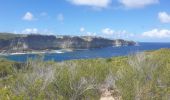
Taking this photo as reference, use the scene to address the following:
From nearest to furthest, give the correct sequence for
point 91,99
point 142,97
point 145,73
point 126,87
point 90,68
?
point 142,97 < point 126,87 < point 91,99 < point 145,73 < point 90,68

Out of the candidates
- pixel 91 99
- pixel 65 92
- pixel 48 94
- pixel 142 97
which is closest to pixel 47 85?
pixel 48 94

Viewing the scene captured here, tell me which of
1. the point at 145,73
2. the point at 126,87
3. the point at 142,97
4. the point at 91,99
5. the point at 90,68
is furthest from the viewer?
the point at 90,68

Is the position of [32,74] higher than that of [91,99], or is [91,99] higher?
[32,74]

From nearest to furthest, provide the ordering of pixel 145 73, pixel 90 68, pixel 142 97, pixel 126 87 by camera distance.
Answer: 1. pixel 142 97
2. pixel 126 87
3. pixel 145 73
4. pixel 90 68

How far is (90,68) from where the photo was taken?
38969mm

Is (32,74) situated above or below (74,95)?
above

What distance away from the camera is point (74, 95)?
3102 cm

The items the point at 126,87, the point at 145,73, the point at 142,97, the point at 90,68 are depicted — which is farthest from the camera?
the point at 90,68

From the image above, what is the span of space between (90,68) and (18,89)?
39.7 ft

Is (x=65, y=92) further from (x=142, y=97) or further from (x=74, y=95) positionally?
(x=142, y=97)

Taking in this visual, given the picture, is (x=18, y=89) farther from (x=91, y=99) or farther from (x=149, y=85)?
(x=149, y=85)

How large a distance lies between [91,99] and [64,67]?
12.8 ft

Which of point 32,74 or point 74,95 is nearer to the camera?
point 32,74

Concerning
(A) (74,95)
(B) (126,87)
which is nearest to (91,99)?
(A) (74,95)
